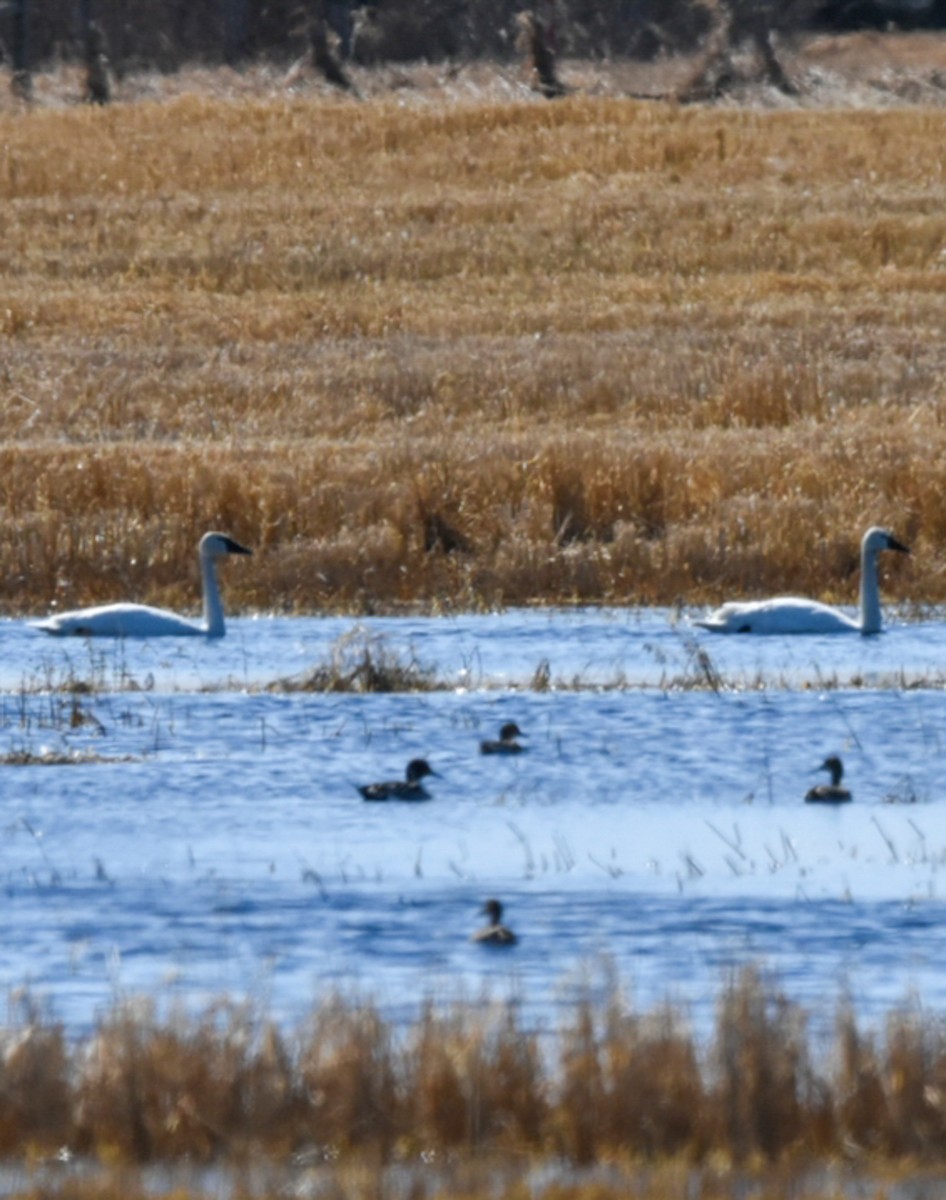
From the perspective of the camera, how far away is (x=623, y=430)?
22391 millimetres

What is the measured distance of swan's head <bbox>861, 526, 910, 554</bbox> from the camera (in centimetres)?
1442

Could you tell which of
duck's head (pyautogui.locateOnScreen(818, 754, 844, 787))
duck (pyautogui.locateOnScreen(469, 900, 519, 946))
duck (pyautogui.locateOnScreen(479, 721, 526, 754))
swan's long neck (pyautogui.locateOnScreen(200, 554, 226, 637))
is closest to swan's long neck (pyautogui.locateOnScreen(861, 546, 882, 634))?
swan's long neck (pyautogui.locateOnScreen(200, 554, 226, 637))

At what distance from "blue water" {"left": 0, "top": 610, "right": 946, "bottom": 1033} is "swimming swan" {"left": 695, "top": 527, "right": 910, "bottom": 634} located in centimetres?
10

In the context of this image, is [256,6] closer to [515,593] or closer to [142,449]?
[142,449]

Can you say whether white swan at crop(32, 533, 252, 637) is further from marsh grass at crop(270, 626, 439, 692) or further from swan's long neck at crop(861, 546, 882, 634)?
swan's long neck at crop(861, 546, 882, 634)

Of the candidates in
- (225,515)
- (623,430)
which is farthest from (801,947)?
(623,430)

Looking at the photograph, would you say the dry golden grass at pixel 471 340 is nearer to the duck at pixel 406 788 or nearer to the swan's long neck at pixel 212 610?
the swan's long neck at pixel 212 610

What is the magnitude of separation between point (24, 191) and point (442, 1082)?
114ft

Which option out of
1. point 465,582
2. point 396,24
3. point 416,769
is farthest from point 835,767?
point 396,24

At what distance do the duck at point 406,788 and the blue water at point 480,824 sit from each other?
0.07 meters

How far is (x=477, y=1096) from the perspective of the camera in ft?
17.6

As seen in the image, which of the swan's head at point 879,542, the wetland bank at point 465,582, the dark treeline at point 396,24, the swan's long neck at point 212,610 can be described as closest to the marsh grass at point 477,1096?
the wetland bank at point 465,582

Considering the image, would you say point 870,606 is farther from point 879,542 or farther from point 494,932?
point 494,932

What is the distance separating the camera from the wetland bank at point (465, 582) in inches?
213
